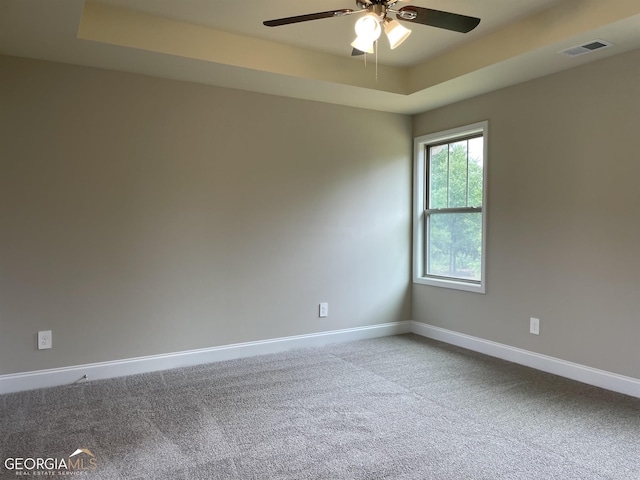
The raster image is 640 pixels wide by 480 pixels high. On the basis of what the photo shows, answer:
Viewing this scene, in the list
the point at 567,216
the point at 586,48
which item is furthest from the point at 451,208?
the point at 586,48

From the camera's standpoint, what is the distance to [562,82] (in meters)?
3.34

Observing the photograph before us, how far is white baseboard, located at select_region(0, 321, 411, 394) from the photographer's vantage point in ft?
10.1

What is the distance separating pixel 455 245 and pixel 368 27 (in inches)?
106

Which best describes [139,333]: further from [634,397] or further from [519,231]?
[634,397]

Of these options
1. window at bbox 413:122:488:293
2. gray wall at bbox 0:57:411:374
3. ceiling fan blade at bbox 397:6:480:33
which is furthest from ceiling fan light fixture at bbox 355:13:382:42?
window at bbox 413:122:488:293

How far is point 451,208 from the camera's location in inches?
172

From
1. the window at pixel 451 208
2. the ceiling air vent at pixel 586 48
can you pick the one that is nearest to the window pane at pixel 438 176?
the window at pixel 451 208

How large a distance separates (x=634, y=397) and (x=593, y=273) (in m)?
0.85

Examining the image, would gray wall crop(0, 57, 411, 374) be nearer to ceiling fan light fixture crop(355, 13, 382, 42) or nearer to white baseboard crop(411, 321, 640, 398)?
white baseboard crop(411, 321, 640, 398)

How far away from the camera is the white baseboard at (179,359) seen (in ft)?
10.1

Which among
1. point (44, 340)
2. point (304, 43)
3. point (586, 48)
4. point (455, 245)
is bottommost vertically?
point (44, 340)

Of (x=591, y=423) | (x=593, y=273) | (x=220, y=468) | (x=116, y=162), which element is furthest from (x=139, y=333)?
(x=593, y=273)

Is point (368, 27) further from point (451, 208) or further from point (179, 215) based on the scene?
point (451, 208)

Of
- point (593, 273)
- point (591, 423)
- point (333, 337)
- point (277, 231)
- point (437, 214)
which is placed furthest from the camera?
point (437, 214)
